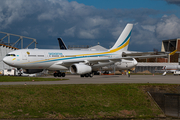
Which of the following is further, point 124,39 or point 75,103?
point 124,39

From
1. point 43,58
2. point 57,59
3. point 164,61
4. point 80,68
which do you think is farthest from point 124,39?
point 164,61

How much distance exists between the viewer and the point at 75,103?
677 inches

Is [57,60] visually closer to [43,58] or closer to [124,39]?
[43,58]

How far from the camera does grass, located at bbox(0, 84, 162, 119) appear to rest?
50.3 ft

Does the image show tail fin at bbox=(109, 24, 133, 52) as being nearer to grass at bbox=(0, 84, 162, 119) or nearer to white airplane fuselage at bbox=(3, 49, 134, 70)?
white airplane fuselage at bbox=(3, 49, 134, 70)

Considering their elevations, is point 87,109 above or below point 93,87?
below

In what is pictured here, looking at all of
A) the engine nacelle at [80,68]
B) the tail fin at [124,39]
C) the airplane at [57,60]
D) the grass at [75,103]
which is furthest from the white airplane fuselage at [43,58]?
the grass at [75,103]

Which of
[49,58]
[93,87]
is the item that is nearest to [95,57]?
[49,58]

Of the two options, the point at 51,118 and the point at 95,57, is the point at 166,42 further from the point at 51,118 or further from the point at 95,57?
the point at 51,118

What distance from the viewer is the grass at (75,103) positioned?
15336 mm

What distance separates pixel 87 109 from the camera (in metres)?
16.7

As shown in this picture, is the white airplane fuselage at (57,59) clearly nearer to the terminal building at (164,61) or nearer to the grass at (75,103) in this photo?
the grass at (75,103)

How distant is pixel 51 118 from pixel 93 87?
20.0 feet

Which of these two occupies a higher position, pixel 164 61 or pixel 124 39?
pixel 124 39
